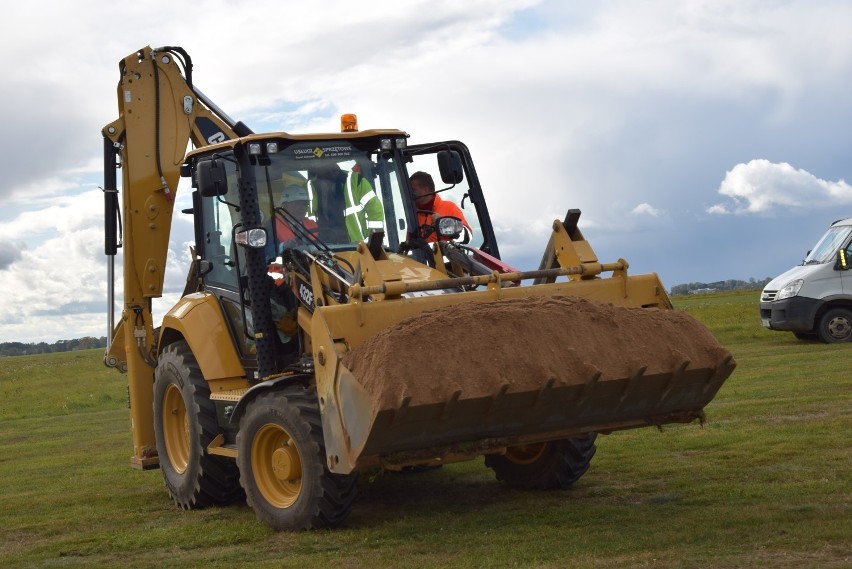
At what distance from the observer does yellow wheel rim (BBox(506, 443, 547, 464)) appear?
9805 millimetres

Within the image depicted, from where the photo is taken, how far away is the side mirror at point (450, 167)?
9.80 meters

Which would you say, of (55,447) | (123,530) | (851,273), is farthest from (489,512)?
(851,273)

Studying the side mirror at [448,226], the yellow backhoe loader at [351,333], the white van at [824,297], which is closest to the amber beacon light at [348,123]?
the yellow backhoe loader at [351,333]

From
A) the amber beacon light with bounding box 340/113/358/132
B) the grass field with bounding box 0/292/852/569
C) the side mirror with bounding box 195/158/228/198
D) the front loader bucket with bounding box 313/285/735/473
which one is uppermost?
the amber beacon light with bounding box 340/113/358/132

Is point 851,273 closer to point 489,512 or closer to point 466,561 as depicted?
point 489,512

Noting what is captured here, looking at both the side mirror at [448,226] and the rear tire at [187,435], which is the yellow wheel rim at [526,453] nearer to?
the side mirror at [448,226]

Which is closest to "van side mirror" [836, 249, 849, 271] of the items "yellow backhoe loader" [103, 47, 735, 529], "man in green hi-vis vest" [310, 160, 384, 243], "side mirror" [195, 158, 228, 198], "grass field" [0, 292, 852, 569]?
"grass field" [0, 292, 852, 569]

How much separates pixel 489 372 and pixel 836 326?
1733 centimetres

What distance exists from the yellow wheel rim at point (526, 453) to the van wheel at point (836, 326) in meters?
14.7

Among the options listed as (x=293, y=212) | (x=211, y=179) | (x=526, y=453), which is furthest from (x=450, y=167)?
(x=526, y=453)

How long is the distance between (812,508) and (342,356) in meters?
3.47

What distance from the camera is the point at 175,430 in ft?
35.2

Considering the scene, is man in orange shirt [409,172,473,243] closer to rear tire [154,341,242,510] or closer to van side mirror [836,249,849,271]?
rear tire [154,341,242,510]

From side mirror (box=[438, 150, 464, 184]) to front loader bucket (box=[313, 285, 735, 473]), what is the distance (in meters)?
1.82
